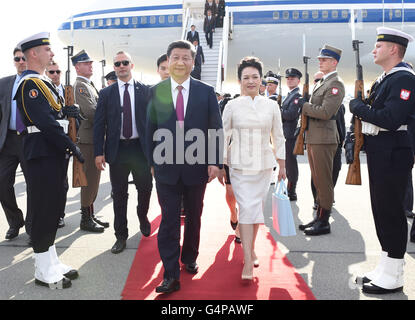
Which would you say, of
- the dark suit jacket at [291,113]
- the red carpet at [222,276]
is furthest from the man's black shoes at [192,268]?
the dark suit jacket at [291,113]

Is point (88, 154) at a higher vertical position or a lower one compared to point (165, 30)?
lower

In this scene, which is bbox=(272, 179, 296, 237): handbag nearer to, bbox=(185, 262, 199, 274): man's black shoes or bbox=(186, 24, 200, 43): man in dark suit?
bbox=(185, 262, 199, 274): man's black shoes

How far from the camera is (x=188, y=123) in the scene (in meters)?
2.65

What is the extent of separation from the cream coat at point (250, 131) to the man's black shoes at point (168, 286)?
95 centimetres

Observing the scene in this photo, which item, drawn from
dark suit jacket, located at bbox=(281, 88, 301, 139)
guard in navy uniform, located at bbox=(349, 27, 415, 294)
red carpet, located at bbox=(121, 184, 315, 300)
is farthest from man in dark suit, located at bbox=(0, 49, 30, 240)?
dark suit jacket, located at bbox=(281, 88, 301, 139)

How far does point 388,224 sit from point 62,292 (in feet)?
7.79

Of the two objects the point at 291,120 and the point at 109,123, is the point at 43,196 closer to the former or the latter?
the point at 109,123

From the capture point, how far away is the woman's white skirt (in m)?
2.78

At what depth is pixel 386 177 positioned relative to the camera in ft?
8.57

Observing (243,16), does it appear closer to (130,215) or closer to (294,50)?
(294,50)

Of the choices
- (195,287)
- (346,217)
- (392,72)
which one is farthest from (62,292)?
(346,217)

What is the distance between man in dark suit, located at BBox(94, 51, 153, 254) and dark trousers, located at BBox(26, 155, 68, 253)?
0.78m

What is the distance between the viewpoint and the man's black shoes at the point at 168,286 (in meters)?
2.53
